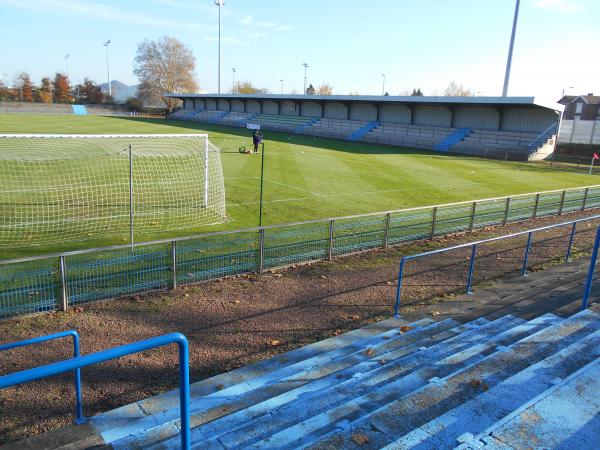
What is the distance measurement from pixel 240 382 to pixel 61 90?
128 meters

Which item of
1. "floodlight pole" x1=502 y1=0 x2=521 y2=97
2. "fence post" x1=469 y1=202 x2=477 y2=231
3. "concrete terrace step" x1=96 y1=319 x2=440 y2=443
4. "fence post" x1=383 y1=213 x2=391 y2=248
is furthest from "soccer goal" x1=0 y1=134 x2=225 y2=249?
"floodlight pole" x1=502 y1=0 x2=521 y2=97

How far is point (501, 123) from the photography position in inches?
1809

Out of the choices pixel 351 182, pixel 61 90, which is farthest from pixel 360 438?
pixel 61 90

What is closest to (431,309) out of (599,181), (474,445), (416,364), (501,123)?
(416,364)

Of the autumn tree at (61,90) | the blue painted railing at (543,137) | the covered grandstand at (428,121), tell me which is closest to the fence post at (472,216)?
the covered grandstand at (428,121)

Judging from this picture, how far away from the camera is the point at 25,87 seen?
368ft

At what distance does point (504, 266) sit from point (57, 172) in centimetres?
1884

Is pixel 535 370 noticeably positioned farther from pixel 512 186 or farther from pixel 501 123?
pixel 501 123

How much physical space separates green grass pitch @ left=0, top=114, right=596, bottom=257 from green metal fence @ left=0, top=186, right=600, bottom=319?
95.5 inches

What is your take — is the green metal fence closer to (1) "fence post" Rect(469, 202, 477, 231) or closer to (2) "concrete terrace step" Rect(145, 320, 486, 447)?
(1) "fence post" Rect(469, 202, 477, 231)

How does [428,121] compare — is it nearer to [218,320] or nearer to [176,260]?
[176,260]

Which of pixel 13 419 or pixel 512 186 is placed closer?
pixel 13 419

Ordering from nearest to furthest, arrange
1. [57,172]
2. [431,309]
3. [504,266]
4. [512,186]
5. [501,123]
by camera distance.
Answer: [431,309]
[504,266]
[57,172]
[512,186]
[501,123]

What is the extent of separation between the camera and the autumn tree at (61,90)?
375 feet
